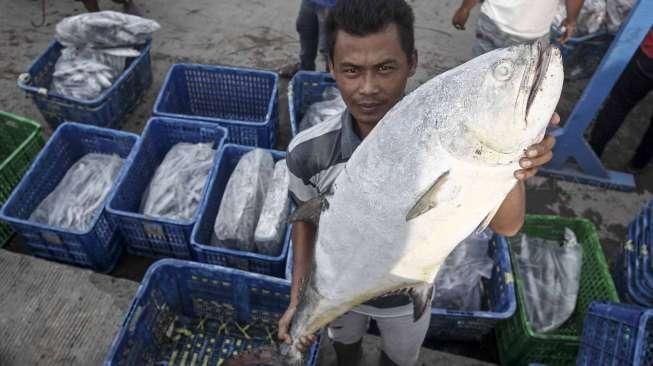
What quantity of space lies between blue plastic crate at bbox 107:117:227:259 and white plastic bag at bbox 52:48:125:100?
0.86m

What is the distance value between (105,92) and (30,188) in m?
1.15

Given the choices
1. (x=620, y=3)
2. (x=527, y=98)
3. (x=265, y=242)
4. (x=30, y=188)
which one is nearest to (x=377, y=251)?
(x=527, y=98)

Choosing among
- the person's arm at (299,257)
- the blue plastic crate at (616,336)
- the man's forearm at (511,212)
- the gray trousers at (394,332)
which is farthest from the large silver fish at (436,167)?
the blue plastic crate at (616,336)

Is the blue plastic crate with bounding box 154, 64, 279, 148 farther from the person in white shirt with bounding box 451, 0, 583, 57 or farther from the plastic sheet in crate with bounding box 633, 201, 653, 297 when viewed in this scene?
the plastic sheet in crate with bounding box 633, 201, 653, 297

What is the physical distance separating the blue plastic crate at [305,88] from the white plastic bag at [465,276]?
5.93 feet

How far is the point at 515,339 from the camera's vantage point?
3.04 metres

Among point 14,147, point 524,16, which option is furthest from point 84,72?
point 524,16

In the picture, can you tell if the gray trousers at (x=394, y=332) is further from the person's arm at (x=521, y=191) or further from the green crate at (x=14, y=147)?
the green crate at (x=14, y=147)

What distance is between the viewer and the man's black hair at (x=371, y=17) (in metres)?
1.65

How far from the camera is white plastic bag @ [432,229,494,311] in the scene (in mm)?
3189

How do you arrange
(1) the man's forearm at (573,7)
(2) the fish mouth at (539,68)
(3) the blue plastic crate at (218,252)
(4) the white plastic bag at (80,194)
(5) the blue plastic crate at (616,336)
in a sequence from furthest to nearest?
1. (1) the man's forearm at (573,7)
2. (4) the white plastic bag at (80,194)
3. (3) the blue plastic crate at (218,252)
4. (5) the blue plastic crate at (616,336)
5. (2) the fish mouth at (539,68)

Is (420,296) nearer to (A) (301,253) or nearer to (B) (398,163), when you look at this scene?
(A) (301,253)

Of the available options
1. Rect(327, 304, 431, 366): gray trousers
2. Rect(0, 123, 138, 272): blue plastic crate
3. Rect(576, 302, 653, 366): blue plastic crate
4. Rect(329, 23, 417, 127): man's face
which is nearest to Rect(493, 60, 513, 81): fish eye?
Rect(329, 23, 417, 127): man's face

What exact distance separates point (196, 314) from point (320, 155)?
6.62 feet
